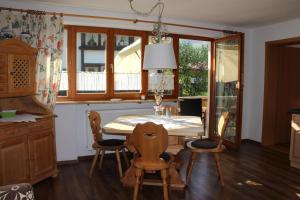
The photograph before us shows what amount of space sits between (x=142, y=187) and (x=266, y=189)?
4.69ft

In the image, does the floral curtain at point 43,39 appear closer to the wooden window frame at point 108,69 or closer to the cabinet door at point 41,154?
the wooden window frame at point 108,69

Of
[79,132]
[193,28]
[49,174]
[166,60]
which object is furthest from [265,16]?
[49,174]

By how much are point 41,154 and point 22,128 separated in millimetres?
425

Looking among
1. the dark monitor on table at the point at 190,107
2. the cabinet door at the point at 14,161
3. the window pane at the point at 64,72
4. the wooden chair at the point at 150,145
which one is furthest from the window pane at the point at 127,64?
the wooden chair at the point at 150,145

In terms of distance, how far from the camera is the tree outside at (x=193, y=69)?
587 centimetres

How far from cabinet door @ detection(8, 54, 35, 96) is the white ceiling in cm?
93

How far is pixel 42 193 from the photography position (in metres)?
2.91

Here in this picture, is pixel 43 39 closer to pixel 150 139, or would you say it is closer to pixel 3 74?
pixel 3 74

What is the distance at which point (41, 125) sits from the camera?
312 centimetres

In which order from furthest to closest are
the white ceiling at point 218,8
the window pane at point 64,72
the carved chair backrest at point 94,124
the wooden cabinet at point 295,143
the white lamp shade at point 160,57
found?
the window pane at point 64,72 < the wooden cabinet at point 295,143 < the white ceiling at point 218,8 < the carved chair backrest at point 94,124 < the white lamp shade at point 160,57

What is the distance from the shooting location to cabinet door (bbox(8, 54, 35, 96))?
2988 mm

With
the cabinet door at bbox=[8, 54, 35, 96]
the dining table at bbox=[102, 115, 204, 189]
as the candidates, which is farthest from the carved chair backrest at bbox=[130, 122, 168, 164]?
the cabinet door at bbox=[8, 54, 35, 96]

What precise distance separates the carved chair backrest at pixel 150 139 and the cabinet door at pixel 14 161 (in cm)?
132

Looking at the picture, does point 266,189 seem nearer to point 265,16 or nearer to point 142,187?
point 142,187
